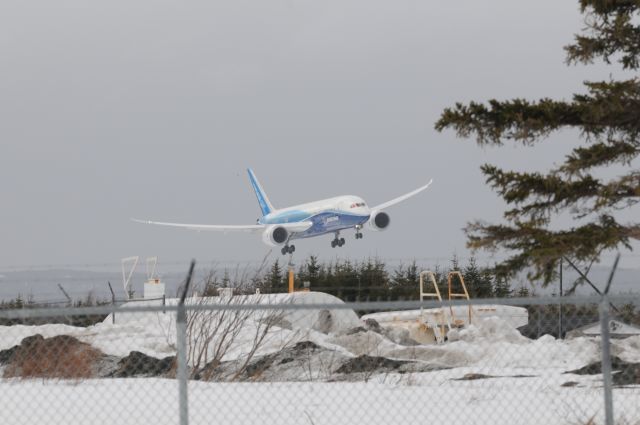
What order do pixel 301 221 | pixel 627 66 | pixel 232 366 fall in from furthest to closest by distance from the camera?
pixel 301 221 < pixel 232 366 < pixel 627 66

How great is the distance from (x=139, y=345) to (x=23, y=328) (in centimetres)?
434

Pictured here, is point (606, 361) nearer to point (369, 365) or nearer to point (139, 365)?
point (369, 365)

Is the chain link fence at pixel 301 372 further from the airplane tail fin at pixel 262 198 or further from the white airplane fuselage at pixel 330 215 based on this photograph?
the airplane tail fin at pixel 262 198

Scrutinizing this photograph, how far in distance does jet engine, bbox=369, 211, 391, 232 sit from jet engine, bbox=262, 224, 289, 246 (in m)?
5.76

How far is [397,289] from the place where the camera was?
35219mm

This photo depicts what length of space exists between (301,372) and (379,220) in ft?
130

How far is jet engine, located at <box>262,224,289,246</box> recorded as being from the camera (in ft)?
167

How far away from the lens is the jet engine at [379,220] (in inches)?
2158

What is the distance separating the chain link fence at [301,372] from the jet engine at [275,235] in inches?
1013

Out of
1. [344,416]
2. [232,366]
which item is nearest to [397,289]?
[232,366]

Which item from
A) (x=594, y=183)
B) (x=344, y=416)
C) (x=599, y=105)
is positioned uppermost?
(x=599, y=105)

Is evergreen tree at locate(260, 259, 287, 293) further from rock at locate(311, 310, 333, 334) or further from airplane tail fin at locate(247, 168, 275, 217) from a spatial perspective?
airplane tail fin at locate(247, 168, 275, 217)

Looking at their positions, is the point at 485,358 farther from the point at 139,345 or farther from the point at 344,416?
A: the point at 344,416

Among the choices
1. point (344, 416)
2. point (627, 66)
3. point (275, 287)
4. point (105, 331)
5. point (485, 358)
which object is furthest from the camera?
point (275, 287)
